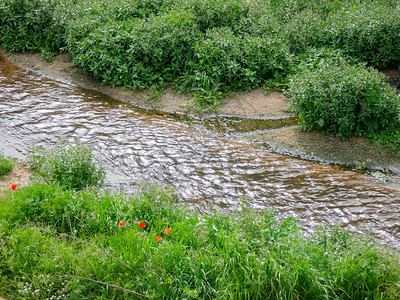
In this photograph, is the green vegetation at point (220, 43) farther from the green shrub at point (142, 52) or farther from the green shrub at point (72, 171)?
the green shrub at point (72, 171)

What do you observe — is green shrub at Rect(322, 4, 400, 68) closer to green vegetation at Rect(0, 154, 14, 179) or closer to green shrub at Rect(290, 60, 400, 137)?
green shrub at Rect(290, 60, 400, 137)

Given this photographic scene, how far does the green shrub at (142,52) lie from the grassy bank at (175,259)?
218 inches

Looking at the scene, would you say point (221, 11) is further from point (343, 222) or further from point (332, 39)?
point (343, 222)

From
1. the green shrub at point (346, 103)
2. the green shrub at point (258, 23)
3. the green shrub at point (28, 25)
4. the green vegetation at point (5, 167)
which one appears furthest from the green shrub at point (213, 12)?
the green vegetation at point (5, 167)

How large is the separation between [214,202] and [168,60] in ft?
16.7

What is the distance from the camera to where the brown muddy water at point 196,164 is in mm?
A: 5469

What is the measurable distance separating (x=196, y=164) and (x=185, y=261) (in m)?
3.08

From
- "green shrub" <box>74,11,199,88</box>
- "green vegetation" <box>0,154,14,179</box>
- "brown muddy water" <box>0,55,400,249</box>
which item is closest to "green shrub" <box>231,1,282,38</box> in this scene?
"green shrub" <box>74,11,199,88</box>

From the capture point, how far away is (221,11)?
10.3 m

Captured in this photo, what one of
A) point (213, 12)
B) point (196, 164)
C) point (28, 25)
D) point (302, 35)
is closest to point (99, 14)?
point (28, 25)

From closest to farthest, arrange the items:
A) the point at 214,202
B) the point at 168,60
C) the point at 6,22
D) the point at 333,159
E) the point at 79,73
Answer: the point at 214,202, the point at 333,159, the point at 168,60, the point at 79,73, the point at 6,22

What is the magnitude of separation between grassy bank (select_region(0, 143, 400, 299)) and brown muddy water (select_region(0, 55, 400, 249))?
42.5 inches

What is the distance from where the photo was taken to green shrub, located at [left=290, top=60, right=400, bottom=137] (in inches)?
275

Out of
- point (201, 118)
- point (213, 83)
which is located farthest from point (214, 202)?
point (213, 83)
